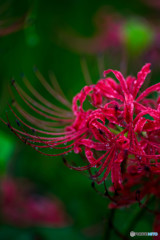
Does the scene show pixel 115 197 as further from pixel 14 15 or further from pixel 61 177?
pixel 14 15

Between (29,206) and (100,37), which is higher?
(100,37)

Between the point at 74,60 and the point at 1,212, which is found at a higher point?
the point at 74,60

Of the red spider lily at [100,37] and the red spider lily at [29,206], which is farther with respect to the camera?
the red spider lily at [100,37]

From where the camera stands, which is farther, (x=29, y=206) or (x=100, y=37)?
(x=100, y=37)

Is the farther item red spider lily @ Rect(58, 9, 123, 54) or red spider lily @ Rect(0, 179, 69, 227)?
red spider lily @ Rect(58, 9, 123, 54)

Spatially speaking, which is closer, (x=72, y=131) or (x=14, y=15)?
(x=72, y=131)

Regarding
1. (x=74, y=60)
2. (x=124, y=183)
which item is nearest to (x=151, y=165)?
(x=124, y=183)

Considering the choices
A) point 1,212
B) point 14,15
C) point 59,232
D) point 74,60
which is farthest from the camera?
point 74,60

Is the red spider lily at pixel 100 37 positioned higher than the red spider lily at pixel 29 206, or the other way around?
the red spider lily at pixel 100 37
